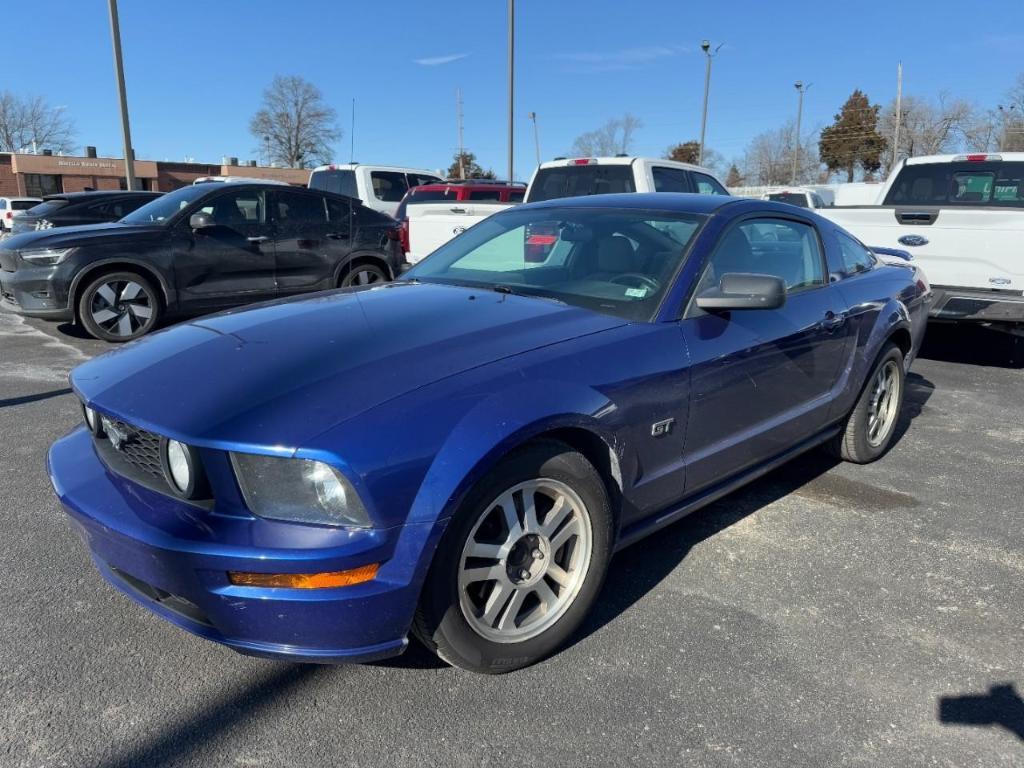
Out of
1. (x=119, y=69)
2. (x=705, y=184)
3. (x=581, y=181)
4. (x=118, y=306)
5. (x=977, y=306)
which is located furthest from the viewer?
(x=119, y=69)

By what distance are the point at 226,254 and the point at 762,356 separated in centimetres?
640

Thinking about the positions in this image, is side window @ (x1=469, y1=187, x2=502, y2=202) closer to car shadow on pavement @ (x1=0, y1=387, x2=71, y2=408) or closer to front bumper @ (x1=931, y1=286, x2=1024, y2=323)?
front bumper @ (x1=931, y1=286, x2=1024, y2=323)

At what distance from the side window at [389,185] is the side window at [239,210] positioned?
17.3 ft

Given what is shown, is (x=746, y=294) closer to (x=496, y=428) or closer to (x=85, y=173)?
(x=496, y=428)

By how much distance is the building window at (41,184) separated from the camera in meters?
50.7

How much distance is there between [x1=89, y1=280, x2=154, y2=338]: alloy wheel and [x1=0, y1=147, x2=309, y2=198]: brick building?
4505cm

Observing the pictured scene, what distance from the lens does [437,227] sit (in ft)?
27.0

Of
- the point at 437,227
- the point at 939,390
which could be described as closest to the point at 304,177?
the point at 437,227

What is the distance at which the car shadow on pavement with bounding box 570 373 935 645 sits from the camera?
2.91m

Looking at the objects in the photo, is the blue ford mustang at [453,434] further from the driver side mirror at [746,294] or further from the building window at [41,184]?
the building window at [41,184]

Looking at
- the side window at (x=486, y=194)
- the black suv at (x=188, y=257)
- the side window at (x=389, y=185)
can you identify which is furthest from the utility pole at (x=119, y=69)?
the black suv at (x=188, y=257)

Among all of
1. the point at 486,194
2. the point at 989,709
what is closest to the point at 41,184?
the point at 486,194

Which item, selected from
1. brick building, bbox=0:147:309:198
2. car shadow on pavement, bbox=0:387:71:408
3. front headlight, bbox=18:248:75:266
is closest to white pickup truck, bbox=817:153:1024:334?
car shadow on pavement, bbox=0:387:71:408

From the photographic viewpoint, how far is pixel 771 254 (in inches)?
145
